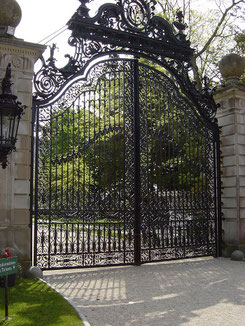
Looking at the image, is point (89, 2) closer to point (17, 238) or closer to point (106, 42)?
point (106, 42)

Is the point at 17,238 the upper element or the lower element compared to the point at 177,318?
upper

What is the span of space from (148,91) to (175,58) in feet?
4.27

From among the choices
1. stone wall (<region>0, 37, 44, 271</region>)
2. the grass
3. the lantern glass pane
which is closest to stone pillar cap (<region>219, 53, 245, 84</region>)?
stone wall (<region>0, 37, 44, 271</region>)

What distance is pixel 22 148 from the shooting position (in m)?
6.68

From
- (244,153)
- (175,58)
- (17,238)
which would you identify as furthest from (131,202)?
(175,58)

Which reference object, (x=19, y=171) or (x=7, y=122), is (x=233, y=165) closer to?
(x=19, y=171)

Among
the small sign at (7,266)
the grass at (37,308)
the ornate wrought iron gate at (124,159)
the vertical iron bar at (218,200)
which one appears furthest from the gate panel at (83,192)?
the small sign at (7,266)

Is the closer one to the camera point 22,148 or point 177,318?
point 177,318

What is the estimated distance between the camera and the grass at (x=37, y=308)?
396cm

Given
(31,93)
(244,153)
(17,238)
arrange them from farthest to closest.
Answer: (244,153) < (31,93) < (17,238)

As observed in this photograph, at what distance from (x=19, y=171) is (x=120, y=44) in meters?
3.81

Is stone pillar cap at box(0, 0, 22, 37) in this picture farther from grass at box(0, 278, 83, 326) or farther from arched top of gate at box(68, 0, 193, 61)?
grass at box(0, 278, 83, 326)

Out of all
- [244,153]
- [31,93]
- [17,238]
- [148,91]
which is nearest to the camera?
[17,238]

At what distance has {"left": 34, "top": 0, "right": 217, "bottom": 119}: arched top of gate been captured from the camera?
756 centimetres
